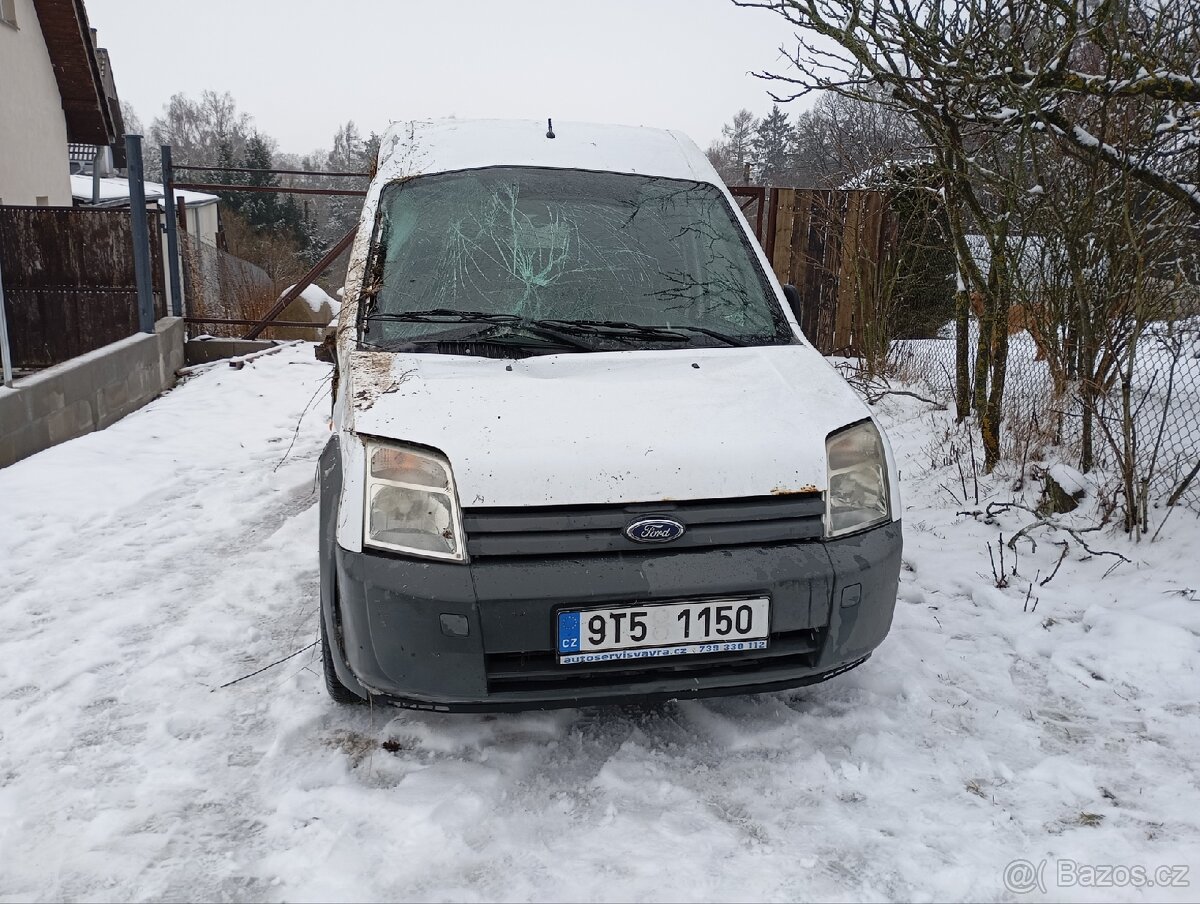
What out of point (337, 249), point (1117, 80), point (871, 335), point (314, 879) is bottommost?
point (314, 879)

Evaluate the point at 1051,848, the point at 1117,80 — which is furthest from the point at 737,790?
the point at 1117,80

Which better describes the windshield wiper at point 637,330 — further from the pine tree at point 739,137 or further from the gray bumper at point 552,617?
the pine tree at point 739,137

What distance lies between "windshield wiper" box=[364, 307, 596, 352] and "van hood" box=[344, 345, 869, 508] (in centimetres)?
12

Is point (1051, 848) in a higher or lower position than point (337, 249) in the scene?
lower

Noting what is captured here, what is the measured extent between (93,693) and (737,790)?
86.9 inches

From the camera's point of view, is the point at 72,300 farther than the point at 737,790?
Yes

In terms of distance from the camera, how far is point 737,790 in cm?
255

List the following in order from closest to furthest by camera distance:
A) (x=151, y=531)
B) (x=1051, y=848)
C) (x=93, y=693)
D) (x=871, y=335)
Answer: (x=1051, y=848) → (x=93, y=693) → (x=151, y=531) → (x=871, y=335)

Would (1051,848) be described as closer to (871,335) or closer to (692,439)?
(692,439)

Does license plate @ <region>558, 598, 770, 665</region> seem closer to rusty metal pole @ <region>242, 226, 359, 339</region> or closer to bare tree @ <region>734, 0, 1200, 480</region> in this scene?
bare tree @ <region>734, 0, 1200, 480</region>

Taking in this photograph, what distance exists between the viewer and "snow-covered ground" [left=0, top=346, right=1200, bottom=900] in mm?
2211

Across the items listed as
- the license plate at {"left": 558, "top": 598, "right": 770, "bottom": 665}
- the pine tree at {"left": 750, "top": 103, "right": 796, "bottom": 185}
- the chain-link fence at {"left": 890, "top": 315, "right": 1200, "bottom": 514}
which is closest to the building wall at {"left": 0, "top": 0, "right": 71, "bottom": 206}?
the chain-link fence at {"left": 890, "top": 315, "right": 1200, "bottom": 514}

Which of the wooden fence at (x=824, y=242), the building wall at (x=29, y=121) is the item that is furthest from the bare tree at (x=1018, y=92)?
the building wall at (x=29, y=121)

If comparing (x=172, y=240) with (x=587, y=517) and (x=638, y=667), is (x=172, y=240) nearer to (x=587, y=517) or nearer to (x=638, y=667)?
(x=587, y=517)
